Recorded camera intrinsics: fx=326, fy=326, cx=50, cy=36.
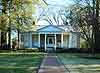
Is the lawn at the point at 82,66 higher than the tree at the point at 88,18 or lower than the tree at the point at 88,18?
lower

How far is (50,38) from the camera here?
2280 inches

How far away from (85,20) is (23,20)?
1063 cm

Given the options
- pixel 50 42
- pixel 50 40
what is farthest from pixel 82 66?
pixel 50 40

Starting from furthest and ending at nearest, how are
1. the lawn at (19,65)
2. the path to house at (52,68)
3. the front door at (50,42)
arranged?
the front door at (50,42), the lawn at (19,65), the path to house at (52,68)

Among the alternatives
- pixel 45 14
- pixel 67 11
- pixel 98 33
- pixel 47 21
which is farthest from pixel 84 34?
pixel 47 21

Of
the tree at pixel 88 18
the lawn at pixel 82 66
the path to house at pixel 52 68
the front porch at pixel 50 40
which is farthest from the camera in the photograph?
the front porch at pixel 50 40

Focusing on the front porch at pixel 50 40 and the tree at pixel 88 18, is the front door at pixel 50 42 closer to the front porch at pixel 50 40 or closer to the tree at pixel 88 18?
the front porch at pixel 50 40

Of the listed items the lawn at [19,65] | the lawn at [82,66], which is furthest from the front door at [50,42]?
the lawn at [19,65]

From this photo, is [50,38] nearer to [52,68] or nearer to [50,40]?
[50,40]

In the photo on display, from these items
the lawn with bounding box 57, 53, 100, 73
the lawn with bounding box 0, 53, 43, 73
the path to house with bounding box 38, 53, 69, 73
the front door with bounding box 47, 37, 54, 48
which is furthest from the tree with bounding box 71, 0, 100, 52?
the path to house with bounding box 38, 53, 69, 73

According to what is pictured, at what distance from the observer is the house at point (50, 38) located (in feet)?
185

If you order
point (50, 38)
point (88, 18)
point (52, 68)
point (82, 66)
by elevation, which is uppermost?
point (88, 18)

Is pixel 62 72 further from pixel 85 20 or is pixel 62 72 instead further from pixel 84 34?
pixel 84 34

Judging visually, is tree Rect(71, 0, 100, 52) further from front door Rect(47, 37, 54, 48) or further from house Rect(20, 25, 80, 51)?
front door Rect(47, 37, 54, 48)
